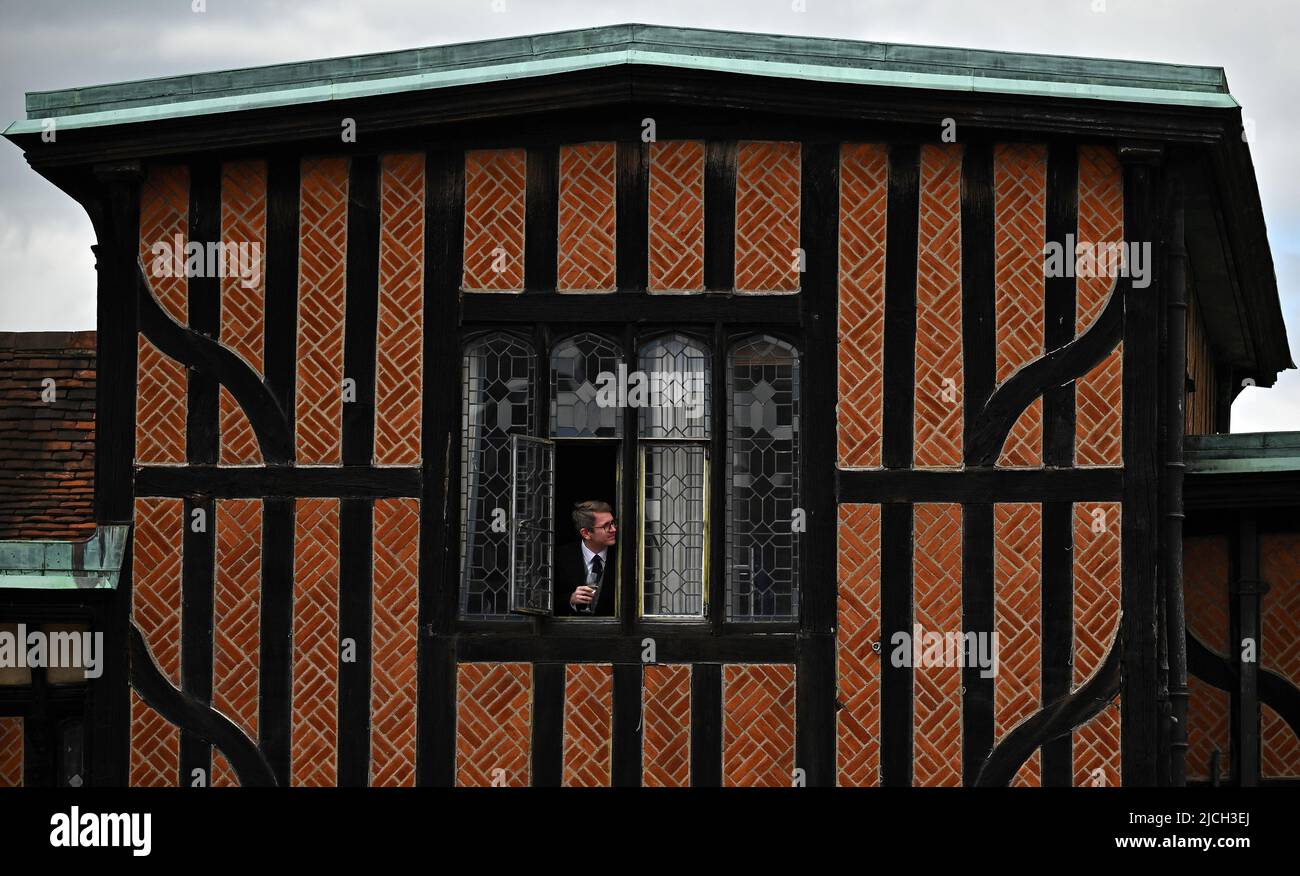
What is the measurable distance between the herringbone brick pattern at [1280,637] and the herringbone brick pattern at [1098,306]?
6.77 feet

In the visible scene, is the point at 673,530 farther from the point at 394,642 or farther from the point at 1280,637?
the point at 1280,637

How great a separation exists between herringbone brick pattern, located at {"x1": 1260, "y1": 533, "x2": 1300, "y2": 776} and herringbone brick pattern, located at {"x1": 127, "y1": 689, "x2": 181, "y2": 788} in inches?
314

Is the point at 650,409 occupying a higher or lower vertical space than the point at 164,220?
lower

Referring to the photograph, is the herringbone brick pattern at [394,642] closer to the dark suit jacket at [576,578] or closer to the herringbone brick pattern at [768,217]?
the dark suit jacket at [576,578]

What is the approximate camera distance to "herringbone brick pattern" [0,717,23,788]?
15.2 metres

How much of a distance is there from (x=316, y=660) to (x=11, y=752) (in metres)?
3.10

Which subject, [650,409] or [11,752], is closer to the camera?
[650,409]

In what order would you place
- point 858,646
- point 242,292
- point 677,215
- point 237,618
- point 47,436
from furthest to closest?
1. point 47,436
2. point 242,292
3. point 237,618
4. point 677,215
5. point 858,646

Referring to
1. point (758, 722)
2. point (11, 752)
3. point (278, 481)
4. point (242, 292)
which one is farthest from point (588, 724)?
point (11, 752)

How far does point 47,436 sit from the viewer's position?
1719 cm

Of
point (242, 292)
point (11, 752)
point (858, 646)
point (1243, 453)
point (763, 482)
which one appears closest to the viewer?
point (858, 646)

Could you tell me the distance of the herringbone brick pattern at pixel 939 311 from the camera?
13555mm

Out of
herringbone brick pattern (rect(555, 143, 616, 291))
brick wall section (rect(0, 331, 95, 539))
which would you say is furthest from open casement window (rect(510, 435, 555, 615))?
brick wall section (rect(0, 331, 95, 539))

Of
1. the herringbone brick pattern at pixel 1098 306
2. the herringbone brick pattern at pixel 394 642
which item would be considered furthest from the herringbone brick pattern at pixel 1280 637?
the herringbone brick pattern at pixel 394 642
